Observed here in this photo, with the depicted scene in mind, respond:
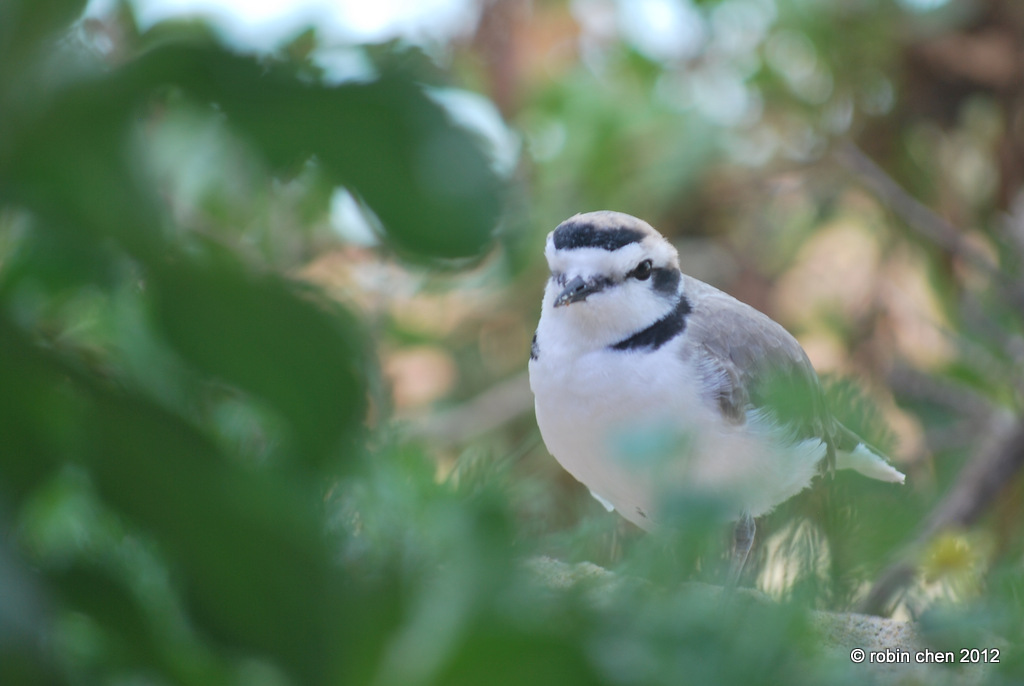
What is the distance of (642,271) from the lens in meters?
1.06

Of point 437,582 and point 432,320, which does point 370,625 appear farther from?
point 432,320

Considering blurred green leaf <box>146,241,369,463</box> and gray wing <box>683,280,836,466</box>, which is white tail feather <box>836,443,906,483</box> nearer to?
gray wing <box>683,280,836,466</box>

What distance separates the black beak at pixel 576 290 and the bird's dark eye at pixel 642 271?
0.06m

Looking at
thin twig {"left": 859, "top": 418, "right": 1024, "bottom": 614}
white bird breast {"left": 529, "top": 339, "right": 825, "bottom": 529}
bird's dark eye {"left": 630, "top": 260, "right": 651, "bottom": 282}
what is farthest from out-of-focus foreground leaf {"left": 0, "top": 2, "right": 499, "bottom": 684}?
thin twig {"left": 859, "top": 418, "right": 1024, "bottom": 614}

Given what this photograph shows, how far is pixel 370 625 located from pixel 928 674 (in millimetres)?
340

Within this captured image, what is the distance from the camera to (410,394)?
235cm

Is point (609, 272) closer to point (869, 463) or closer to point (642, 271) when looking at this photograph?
A: point (642, 271)

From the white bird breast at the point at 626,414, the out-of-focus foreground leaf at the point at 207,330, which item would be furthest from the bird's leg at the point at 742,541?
the out-of-focus foreground leaf at the point at 207,330

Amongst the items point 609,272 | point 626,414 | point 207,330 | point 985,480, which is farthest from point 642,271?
point 207,330

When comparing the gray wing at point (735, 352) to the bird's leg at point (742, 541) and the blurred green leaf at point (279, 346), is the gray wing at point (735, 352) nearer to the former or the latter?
the bird's leg at point (742, 541)

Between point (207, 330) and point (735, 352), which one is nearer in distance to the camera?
point (207, 330)

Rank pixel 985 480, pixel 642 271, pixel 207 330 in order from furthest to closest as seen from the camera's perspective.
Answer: pixel 985 480
pixel 642 271
pixel 207 330

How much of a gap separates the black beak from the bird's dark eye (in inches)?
2.2

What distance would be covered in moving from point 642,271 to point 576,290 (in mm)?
107
